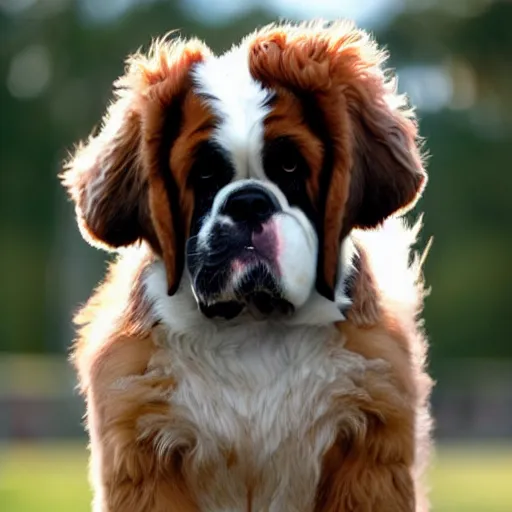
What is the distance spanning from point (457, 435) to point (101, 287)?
67.2ft

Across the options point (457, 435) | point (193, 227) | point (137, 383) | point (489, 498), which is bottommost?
point (137, 383)

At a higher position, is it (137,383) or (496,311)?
(496,311)

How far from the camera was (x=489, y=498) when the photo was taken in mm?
16250

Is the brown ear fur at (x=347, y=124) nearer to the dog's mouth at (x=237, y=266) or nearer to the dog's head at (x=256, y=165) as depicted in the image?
the dog's head at (x=256, y=165)

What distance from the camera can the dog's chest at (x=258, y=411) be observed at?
612cm

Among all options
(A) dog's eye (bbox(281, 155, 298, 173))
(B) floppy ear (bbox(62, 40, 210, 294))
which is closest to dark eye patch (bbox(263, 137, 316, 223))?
(A) dog's eye (bbox(281, 155, 298, 173))

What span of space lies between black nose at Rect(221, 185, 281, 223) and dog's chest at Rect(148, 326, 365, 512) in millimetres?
575

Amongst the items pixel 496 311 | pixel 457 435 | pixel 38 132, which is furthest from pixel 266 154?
pixel 38 132

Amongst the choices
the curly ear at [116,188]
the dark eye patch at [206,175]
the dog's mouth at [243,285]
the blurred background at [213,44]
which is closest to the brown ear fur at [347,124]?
the dog's mouth at [243,285]

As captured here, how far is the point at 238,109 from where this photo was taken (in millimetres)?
5887

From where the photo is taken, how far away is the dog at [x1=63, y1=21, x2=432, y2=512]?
5.93 meters

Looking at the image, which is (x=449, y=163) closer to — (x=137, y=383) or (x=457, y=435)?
(x=457, y=435)

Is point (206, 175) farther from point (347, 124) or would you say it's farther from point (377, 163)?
point (377, 163)

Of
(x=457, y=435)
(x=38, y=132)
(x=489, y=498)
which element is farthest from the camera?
(x=38, y=132)
